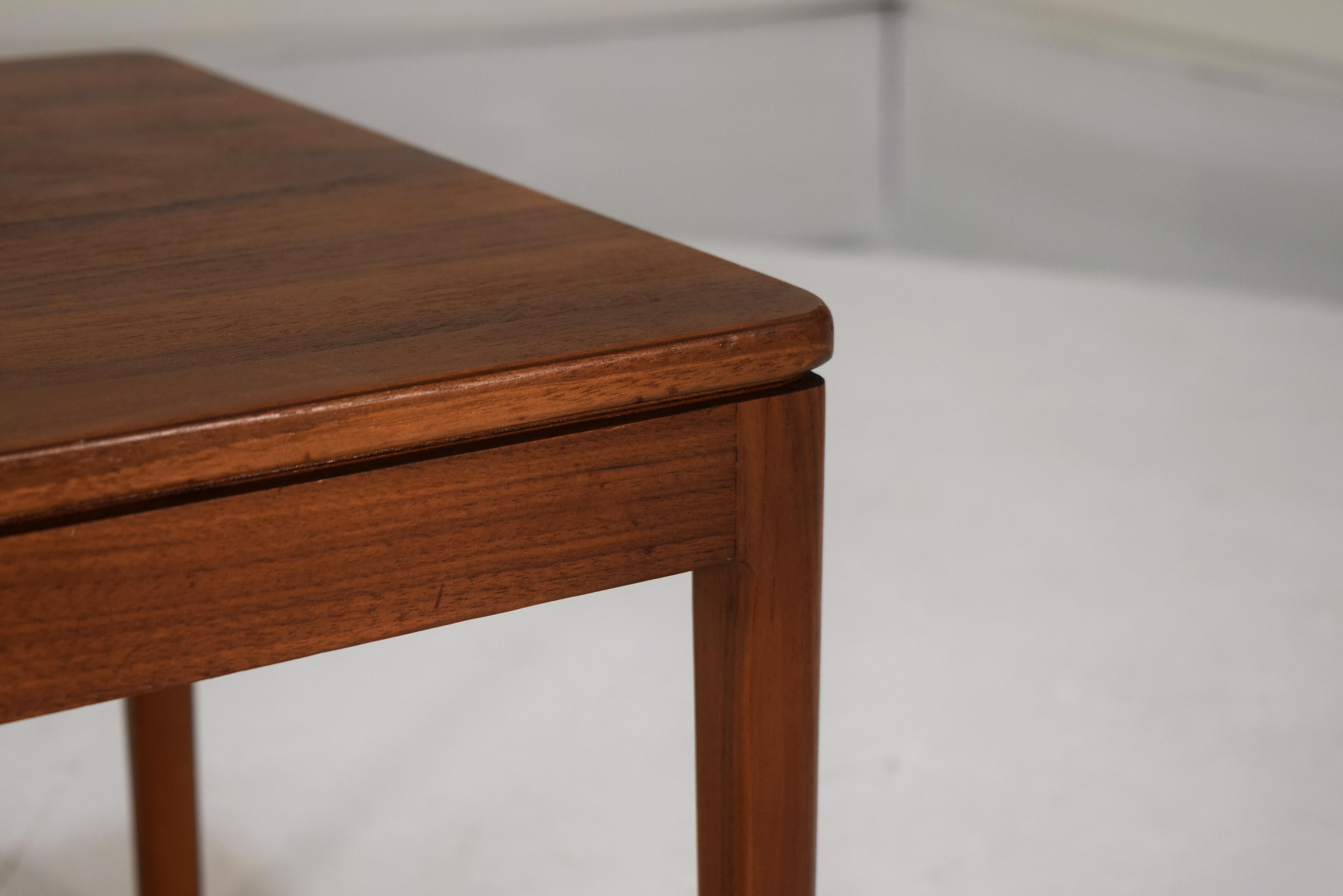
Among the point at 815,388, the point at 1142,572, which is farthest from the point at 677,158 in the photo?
the point at 815,388

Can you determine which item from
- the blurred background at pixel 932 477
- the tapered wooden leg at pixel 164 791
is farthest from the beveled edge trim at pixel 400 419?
the blurred background at pixel 932 477

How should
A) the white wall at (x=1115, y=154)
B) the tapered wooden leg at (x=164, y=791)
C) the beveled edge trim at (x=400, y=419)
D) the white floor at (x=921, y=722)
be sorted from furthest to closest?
the white wall at (x=1115, y=154), the white floor at (x=921, y=722), the tapered wooden leg at (x=164, y=791), the beveled edge trim at (x=400, y=419)

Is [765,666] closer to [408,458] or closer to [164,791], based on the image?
[408,458]

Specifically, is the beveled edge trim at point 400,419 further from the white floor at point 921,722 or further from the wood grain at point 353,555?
the white floor at point 921,722

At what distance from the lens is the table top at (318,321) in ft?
0.95

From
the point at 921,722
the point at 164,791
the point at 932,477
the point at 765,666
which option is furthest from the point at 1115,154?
the point at 765,666

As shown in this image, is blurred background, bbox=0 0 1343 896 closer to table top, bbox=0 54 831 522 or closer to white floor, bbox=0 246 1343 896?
white floor, bbox=0 246 1343 896

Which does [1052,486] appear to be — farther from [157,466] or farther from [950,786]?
[157,466]

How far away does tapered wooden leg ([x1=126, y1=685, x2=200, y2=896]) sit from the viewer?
696mm

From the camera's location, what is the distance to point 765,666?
1.23ft

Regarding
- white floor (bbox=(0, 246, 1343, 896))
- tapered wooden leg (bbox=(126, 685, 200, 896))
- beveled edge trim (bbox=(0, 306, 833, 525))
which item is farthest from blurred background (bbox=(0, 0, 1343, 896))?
beveled edge trim (bbox=(0, 306, 833, 525))

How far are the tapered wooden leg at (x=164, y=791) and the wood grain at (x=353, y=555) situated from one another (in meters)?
0.41

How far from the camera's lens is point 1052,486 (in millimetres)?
1447

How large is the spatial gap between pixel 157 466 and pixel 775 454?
5.9 inches
